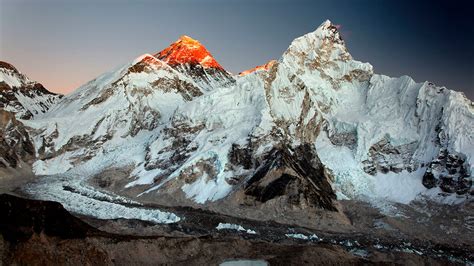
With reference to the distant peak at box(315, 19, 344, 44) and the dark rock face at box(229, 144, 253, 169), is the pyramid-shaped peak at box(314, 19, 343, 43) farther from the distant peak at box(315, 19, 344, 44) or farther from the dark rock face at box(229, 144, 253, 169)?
the dark rock face at box(229, 144, 253, 169)

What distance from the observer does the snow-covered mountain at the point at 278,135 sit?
117 metres

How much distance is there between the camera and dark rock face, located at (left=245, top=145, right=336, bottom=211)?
107 meters

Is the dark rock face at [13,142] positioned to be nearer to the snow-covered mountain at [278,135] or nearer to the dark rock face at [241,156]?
the snow-covered mountain at [278,135]

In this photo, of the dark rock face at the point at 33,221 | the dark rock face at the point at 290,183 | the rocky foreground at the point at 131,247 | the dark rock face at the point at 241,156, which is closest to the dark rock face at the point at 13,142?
the dark rock face at the point at 241,156

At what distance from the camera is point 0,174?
420ft

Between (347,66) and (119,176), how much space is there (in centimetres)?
7758

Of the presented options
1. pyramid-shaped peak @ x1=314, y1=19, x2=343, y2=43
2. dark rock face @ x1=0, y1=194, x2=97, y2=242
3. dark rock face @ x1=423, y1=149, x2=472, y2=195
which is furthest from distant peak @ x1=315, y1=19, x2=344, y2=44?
dark rock face @ x1=0, y1=194, x2=97, y2=242

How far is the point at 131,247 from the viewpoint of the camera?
5894cm

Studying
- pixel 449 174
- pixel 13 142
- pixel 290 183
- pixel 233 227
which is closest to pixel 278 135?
pixel 290 183

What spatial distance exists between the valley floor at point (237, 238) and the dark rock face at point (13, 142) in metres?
13.2

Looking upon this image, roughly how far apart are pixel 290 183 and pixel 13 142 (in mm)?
76668

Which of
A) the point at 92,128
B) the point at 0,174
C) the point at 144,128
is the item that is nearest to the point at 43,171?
the point at 0,174

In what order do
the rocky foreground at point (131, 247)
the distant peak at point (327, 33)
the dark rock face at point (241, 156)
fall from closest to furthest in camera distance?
the rocky foreground at point (131, 247) → the dark rock face at point (241, 156) → the distant peak at point (327, 33)

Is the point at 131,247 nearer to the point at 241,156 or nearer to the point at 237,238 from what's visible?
the point at 237,238
